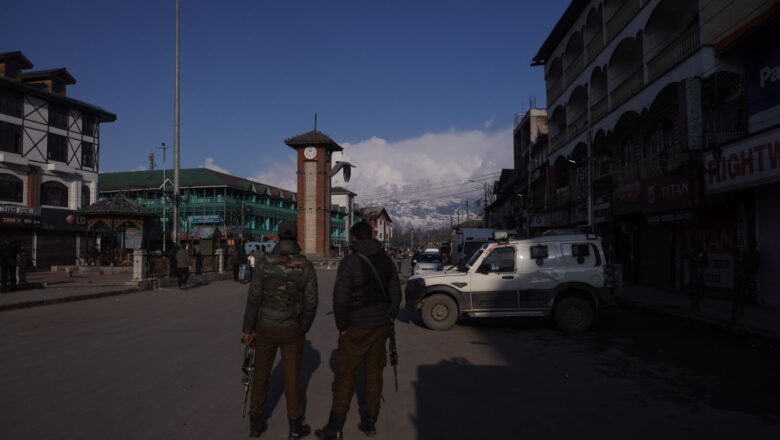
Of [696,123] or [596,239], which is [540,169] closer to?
[696,123]

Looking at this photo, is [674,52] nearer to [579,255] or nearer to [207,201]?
[579,255]

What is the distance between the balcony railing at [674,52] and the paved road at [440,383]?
10711 millimetres

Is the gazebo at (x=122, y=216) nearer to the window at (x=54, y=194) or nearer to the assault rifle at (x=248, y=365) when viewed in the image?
the window at (x=54, y=194)

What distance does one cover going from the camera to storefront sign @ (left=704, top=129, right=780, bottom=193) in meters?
13.2

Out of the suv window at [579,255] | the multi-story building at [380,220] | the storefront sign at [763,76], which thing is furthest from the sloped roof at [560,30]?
the multi-story building at [380,220]

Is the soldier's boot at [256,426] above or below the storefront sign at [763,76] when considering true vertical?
below

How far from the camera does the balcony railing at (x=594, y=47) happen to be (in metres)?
27.0

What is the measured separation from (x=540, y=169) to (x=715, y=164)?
27.1m

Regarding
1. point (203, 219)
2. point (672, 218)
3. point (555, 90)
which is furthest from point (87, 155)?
point (672, 218)

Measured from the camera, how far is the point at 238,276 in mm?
27438

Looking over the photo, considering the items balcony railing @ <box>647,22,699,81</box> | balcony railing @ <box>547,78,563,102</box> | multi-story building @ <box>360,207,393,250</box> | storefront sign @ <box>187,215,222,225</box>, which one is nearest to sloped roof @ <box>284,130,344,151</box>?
storefront sign @ <box>187,215,222,225</box>

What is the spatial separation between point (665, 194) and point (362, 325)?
1735cm

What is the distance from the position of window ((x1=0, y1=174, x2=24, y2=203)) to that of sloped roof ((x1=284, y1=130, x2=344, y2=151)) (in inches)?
1043

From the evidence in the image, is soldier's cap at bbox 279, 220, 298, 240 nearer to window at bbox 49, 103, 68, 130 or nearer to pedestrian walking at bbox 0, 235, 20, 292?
pedestrian walking at bbox 0, 235, 20, 292
